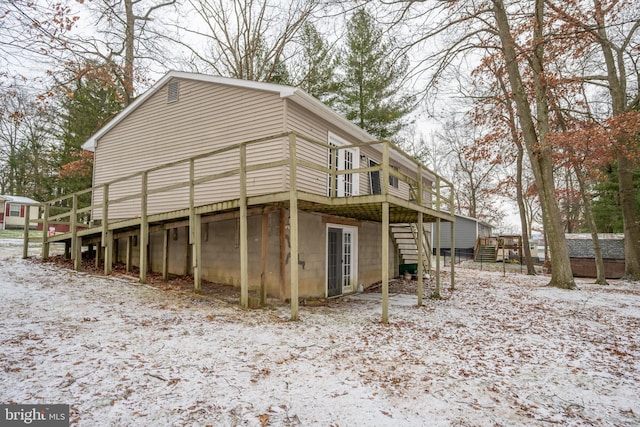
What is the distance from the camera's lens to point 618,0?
11328 mm

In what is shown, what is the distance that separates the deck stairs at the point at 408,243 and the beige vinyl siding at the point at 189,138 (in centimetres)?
683

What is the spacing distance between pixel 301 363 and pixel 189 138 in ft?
26.8

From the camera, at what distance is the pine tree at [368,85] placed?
22125 mm

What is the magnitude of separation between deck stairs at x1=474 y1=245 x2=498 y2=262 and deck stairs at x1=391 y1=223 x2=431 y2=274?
53.9ft

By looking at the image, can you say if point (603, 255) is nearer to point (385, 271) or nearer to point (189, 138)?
point (385, 271)

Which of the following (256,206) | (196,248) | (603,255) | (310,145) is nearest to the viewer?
(256,206)

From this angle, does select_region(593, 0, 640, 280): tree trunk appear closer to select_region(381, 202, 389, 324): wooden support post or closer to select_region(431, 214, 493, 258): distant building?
Result: select_region(381, 202, 389, 324): wooden support post

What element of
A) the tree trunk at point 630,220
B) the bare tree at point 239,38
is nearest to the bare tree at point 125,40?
the bare tree at point 239,38

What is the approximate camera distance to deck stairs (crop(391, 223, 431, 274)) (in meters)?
14.2

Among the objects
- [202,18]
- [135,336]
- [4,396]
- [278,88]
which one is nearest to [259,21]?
[202,18]

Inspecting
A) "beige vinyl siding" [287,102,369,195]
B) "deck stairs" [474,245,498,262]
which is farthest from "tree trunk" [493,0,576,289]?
"deck stairs" [474,245,498,262]

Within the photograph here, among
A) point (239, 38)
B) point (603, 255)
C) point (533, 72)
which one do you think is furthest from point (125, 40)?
point (603, 255)

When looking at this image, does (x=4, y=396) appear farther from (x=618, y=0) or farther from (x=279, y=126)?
(x=618, y=0)

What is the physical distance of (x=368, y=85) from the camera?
22.4 meters
